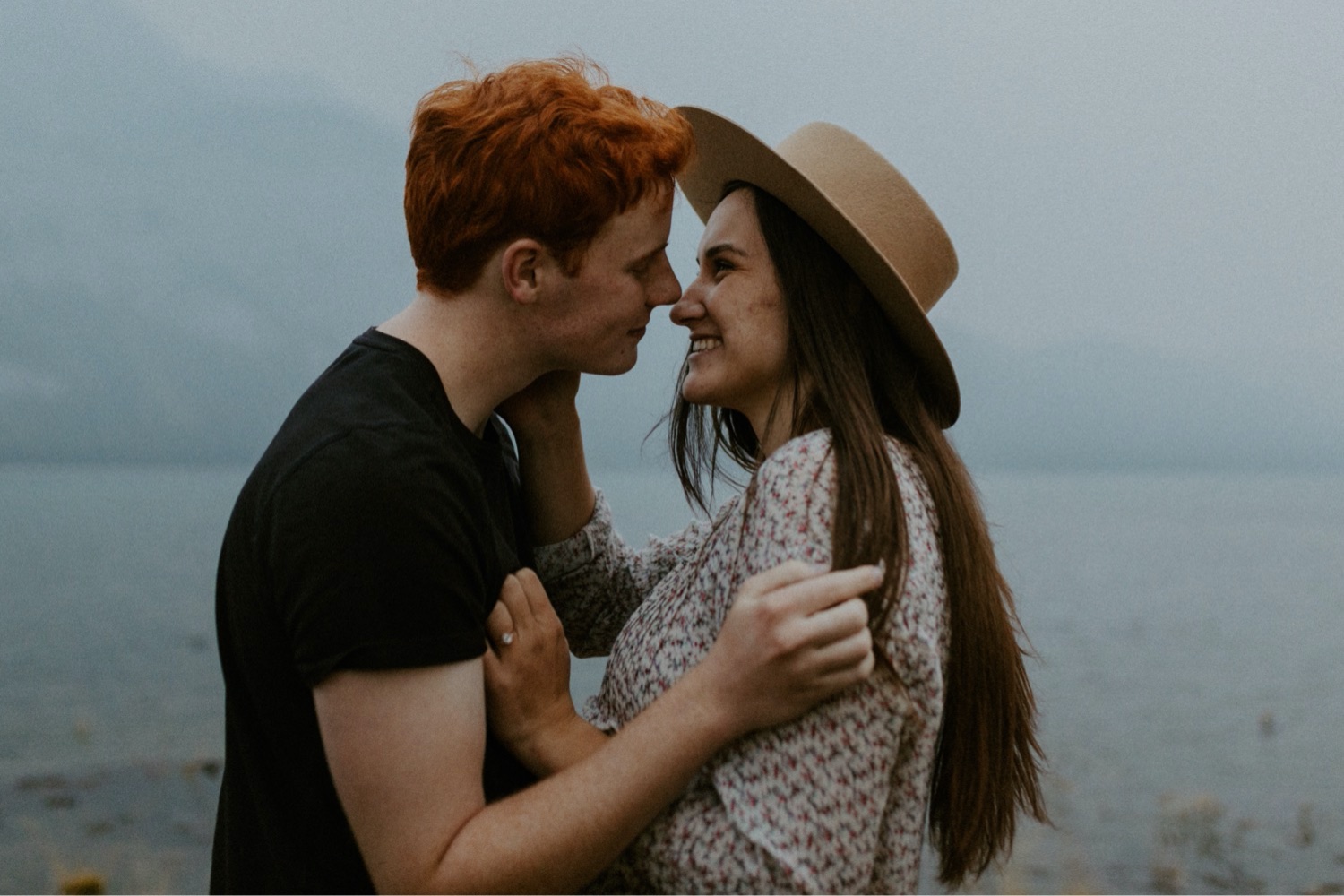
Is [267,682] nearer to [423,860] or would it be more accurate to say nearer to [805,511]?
[423,860]

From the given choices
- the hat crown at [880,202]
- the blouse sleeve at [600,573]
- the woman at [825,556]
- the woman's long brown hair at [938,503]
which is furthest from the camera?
Result: the blouse sleeve at [600,573]

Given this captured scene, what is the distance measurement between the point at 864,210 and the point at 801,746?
101 cm

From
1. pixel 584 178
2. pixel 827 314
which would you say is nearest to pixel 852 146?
pixel 827 314

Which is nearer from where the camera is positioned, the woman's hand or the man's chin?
the woman's hand

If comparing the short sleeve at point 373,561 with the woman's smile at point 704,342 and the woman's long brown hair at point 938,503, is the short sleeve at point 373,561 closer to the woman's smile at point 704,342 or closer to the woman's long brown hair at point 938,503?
the woman's long brown hair at point 938,503

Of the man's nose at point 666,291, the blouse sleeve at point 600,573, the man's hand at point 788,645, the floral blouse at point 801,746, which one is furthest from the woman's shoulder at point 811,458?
the blouse sleeve at point 600,573

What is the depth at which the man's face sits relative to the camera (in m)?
2.04

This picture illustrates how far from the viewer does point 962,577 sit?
1902 millimetres

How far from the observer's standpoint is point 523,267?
6.49 ft

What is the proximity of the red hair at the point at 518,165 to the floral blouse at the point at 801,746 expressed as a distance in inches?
21.4

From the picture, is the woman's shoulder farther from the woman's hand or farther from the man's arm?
the woman's hand

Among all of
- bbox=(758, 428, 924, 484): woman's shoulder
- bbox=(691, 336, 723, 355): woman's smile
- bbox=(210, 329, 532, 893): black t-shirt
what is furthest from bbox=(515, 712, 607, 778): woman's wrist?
bbox=(691, 336, 723, 355): woman's smile

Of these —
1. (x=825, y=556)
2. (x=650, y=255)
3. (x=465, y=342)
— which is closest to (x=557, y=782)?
(x=825, y=556)

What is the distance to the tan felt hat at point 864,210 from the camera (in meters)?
2.07
